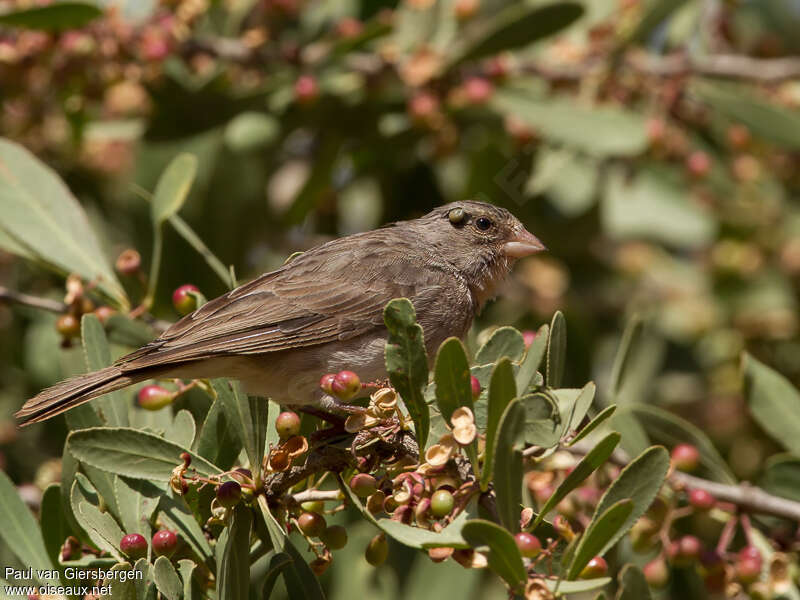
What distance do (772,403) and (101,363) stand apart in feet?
8.37

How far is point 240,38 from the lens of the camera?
17.5 ft

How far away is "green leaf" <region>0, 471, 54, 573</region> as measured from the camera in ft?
9.96

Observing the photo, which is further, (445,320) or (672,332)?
(672,332)

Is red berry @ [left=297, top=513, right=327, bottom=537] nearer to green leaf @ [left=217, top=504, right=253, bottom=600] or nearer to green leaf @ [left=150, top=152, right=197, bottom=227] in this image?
green leaf @ [left=217, top=504, right=253, bottom=600]

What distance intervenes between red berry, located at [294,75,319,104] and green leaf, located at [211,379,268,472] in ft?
Answer: 7.16

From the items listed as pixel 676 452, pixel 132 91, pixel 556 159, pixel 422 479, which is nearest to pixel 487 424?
pixel 422 479

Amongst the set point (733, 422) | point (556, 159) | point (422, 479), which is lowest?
point (733, 422)

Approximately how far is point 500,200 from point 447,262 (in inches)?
52.4

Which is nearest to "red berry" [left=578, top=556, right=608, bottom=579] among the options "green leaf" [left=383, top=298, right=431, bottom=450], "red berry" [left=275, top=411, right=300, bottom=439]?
"green leaf" [left=383, top=298, right=431, bottom=450]

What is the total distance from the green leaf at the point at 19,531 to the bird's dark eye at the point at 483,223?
7.88 ft

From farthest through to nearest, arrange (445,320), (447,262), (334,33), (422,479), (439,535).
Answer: (334,33) → (447,262) → (445,320) → (422,479) → (439,535)

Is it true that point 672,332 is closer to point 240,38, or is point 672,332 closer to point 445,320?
point 445,320

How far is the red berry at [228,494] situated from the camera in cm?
260

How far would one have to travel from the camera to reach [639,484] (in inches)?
93.0
